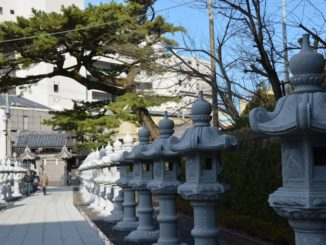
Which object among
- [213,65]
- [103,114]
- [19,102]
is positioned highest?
[19,102]

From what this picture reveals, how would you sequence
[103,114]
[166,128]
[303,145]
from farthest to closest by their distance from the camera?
[103,114] → [166,128] → [303,145]

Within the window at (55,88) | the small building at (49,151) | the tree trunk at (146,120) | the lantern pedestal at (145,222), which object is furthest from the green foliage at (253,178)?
the window at (55,88)

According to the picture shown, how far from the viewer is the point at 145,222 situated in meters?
10.1

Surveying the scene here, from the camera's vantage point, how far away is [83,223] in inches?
576

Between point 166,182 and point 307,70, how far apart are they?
416 cm

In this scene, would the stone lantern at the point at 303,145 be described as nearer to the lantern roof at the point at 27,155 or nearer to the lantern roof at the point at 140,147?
the lantern roof at the point at 140,147

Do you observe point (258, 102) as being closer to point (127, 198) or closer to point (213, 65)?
point (213, 65)

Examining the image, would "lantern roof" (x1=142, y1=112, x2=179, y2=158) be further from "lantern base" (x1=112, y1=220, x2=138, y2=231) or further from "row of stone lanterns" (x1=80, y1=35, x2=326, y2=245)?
"lantern base" (x1=112, y1=220, x2=138, y2=231)

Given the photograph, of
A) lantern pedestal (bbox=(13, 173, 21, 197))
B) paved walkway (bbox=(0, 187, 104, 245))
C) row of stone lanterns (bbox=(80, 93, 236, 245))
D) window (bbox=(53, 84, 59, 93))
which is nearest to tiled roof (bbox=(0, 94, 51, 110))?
window (bbox=(53, 84, 59, 93))

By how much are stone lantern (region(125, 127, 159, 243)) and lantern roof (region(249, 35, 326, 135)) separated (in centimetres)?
526

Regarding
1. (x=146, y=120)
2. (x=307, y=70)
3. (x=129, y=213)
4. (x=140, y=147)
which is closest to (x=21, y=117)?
(x=146, y=120)

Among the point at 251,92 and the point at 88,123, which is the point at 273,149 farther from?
the point at 88,123

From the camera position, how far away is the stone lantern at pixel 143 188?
9.57 m

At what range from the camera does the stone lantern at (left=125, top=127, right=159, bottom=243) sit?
9566mm
